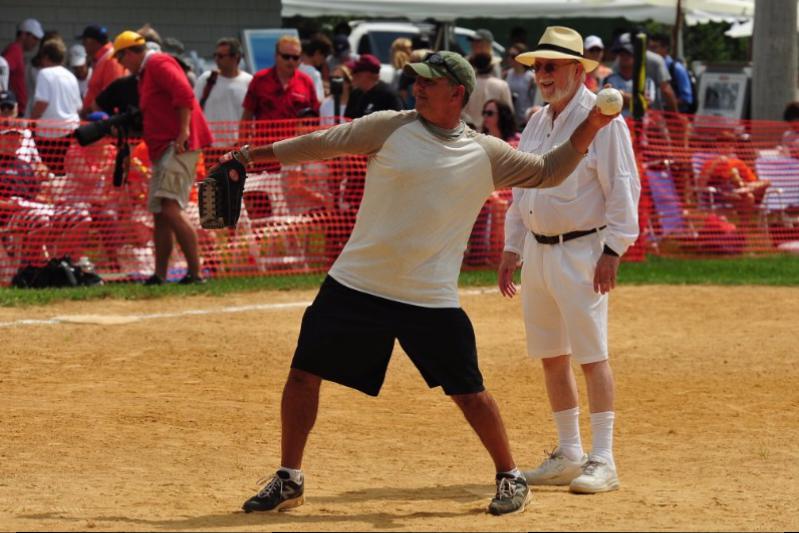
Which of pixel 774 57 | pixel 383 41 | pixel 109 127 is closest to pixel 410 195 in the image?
pixel 109 127

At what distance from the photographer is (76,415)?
8.52m

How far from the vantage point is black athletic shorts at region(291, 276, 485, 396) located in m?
6.24

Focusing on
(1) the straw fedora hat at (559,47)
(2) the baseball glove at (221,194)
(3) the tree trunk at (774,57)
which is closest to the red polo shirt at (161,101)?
(1) the straw fedora hat at (559,47)

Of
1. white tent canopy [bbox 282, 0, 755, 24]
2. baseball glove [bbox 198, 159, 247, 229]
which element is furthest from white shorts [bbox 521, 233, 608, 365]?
white tent canopy [bbox 282, 0, 755, 24]

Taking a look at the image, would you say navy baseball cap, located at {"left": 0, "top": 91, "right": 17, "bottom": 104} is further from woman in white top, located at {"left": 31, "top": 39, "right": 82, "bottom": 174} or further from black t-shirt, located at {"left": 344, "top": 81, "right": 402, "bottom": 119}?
black t-shirt, located at {"left": 344, "top": 81, "right": 402, "bottom": 119}

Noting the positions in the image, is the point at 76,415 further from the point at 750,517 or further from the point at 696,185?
the point at 696,185

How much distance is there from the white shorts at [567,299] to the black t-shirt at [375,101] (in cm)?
825

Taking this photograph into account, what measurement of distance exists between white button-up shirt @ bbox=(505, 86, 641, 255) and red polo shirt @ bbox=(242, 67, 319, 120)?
8653 mm

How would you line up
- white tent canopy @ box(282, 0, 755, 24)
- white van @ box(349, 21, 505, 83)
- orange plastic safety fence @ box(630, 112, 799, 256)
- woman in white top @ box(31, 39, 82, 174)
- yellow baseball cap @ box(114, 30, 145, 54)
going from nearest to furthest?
yellow baseball cap @ box(114, 30, 145, 54) → woman in white top @ box(31, 39, 82, 174) → orange plastic safety fence @ box(630, 112, 799, 256) → white van @ box(349, 21, 505, 83) → white tent canopy @ box(282, 0, 755, 24)

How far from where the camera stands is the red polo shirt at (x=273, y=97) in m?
15.4

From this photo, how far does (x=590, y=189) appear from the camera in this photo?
6.90 meters

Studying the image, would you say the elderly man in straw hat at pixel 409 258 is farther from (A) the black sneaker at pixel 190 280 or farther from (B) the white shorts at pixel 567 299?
(A) the black sneaker at pixel 190 280

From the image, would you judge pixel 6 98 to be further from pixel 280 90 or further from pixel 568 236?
pixel 568 236

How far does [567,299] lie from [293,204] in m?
8.61
